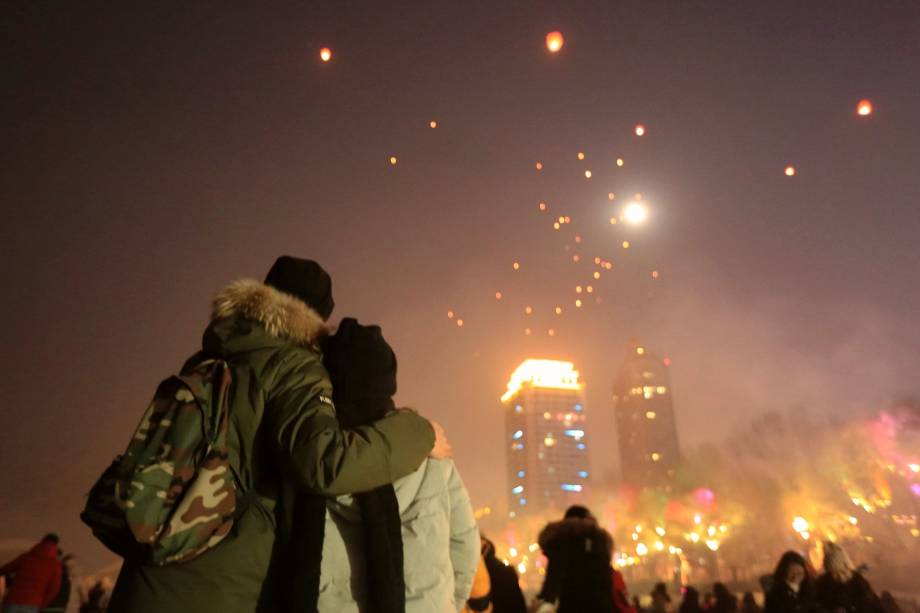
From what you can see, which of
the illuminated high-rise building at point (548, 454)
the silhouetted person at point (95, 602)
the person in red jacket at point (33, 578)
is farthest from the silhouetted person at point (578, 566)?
the illuminated high-rise building at point (548, 454)

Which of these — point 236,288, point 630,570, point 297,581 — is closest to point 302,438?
point 297,581

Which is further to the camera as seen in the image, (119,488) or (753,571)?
(753,571)

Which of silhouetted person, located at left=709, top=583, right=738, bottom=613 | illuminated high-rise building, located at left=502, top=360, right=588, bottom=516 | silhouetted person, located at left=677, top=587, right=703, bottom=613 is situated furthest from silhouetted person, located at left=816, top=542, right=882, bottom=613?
illuminated high-rise building, located at left=502, top=360, right=588, bottom=516

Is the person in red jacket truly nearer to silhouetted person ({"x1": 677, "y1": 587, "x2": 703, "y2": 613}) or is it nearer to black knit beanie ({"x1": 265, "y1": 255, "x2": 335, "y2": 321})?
black knit beanie ({"x1": 265, "y1": 255, "x2": 335, "y2": 321})

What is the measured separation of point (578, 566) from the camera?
5.21 meters

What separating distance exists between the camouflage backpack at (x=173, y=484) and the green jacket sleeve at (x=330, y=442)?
0.67 feet

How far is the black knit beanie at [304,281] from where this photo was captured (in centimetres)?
276

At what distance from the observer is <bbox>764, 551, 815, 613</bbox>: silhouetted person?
6238 millimetres

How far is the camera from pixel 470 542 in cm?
267

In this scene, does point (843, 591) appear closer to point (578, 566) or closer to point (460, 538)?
point (578, 566)

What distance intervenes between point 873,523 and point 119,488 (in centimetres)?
5448

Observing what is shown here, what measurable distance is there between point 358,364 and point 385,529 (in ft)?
2.12

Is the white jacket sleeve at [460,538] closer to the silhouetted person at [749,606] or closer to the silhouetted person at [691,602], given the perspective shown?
the silhouetted person at [691,602]

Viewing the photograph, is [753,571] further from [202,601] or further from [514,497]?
[514,497]
